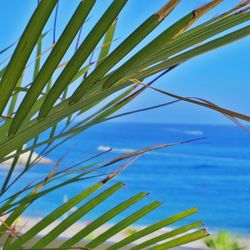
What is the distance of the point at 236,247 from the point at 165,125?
1632 cm

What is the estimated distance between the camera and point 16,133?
34 centimetres

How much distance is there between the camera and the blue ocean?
12.8 meters

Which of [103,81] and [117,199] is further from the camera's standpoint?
[117,199]

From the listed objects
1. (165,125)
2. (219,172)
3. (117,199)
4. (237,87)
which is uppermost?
(237,87)

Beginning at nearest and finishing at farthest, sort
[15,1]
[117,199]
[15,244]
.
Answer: [15,244] < [117,199] < [15,1]

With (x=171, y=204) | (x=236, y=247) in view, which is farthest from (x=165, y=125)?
(x=236, y=247)

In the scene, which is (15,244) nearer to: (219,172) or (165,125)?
(219,172)

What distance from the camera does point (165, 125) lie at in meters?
20.0

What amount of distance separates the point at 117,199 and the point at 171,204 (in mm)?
1614

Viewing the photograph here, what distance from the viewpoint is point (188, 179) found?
1434cm

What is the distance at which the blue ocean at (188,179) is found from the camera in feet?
41.9

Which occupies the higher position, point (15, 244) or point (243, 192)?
point (243, 192)

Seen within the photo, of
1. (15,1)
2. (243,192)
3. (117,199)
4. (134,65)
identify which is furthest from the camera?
(15,1)

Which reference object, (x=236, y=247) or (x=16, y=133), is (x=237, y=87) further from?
(x=16, y=133)
